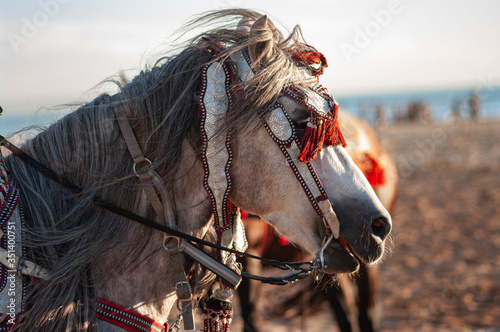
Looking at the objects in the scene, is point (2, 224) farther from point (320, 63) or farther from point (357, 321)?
point (357, 321)

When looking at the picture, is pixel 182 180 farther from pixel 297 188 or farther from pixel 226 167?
pixel 297 188

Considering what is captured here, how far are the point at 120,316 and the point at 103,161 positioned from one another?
21.9 inches

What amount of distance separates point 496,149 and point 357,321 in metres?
12.5

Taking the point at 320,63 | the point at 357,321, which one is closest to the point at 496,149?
the point at 357,321

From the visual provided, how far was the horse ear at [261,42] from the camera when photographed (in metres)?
1.58

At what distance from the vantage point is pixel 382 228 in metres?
1.64

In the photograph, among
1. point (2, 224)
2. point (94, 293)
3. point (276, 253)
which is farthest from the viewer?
point (276, 253)

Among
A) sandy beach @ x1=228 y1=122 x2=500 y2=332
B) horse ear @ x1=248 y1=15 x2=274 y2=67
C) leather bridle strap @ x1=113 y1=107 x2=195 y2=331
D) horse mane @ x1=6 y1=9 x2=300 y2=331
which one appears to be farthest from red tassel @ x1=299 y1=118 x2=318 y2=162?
sandy beach @ x1=228 y1=122 x2=500 y2=332

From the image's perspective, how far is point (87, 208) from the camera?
161 cm

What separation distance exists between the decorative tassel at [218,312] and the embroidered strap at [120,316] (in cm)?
28

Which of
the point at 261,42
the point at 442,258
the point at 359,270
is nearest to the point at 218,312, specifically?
the point at 261,42

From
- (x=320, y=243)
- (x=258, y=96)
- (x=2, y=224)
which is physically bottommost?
(x=320, y=243)

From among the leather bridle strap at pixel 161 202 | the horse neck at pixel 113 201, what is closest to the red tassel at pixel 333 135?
the horse neck at pixel 113 201

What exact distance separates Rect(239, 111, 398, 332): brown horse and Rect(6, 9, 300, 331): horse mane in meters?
2.18
